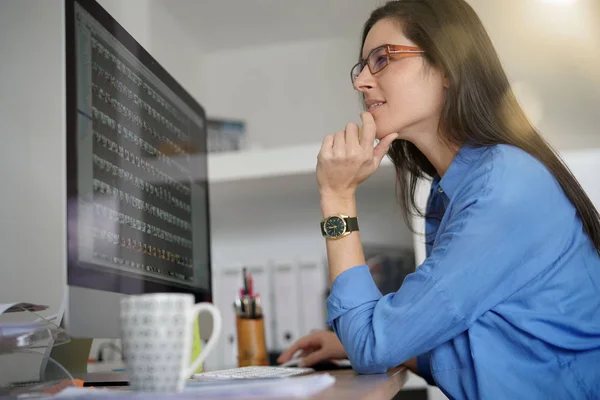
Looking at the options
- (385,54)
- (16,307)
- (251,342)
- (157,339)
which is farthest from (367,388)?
(251,342)

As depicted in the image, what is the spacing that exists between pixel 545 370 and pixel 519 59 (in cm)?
133

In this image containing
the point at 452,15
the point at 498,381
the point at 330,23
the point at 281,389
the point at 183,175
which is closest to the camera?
the point at 281,389

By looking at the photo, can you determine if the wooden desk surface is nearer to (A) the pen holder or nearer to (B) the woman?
(B) the woman

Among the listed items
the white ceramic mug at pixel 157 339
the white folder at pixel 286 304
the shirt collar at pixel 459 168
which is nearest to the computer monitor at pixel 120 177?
the white ceramic mug at pixel 157 339

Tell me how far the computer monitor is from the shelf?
1.81 ft

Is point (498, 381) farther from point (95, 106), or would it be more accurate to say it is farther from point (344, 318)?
point (95, 106)

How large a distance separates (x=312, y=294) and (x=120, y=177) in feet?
3.67

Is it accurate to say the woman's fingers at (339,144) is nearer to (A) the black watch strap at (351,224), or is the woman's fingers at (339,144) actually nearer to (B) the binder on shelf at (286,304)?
(A) the black watch strap at (351,224)

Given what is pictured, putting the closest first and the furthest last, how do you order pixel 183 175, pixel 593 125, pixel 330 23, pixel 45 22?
pixel 183 175 → pixel 45 22 → pixel 593 125 → pixel 330 23

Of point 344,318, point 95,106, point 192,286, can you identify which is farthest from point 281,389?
point 192,286

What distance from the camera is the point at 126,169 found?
40.6 inches

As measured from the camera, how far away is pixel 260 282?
6.82ft

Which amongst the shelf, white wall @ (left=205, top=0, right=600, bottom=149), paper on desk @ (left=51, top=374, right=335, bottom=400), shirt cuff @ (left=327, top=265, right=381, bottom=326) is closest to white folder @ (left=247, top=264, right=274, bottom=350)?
the shelf

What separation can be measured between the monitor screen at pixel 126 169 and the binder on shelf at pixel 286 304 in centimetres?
64
